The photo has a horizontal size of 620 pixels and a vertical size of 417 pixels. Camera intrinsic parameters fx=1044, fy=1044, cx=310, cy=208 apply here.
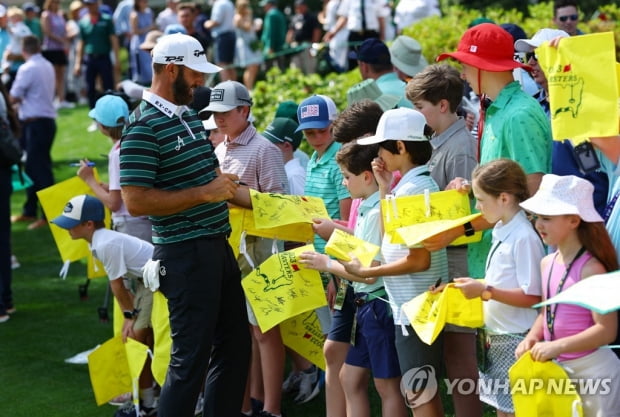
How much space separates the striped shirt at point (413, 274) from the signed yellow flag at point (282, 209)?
0.74 metres

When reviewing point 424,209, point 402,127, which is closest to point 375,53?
point 402,127

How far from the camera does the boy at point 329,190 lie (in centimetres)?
598

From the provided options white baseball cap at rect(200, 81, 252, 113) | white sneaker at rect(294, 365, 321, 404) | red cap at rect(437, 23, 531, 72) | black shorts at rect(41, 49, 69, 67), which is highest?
red cap at rect(437, 23, 531, 72)

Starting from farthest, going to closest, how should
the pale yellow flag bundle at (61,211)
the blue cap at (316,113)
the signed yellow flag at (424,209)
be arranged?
1. the pale yellow flag bundle at (61,211)
2. the blue cap at (316,113)
3. the signed yellow flag at (424,209)

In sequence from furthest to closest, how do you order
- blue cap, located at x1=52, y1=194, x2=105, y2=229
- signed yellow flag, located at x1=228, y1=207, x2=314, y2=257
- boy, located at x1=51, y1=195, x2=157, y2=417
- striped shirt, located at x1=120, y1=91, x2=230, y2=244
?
1. blue cap, located at x1=52, y1=194, x2=105, y2=229
2. boy, located at x1=51, y1=195, x2=157, y2=417
3. signed yellow flag, located at x1=228, y1=207, x2=314, y2=257
4. striped shirt, located at x1=120, y1=91, x2=230, y2=244

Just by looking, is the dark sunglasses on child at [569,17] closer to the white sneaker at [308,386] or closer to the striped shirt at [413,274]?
the white sneaker at [308,386]

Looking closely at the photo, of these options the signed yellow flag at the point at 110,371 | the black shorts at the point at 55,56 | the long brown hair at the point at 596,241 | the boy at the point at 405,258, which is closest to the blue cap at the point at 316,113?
the boy at the point at 405,258

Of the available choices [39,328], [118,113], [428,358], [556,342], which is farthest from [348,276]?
[39,328]

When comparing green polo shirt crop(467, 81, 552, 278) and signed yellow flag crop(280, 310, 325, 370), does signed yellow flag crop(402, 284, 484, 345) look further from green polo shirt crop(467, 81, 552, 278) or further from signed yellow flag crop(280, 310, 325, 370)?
signed yellow flag crop(280, 310, 325, 370)

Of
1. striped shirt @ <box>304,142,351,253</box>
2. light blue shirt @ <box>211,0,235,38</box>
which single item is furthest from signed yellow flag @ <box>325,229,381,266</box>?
light blue shirt @ <box>211,0,235,38</box>

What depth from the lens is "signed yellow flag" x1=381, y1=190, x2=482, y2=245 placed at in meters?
5.07

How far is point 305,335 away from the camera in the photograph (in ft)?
21.9

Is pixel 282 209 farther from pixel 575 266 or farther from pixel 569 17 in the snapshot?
pixel 569 17

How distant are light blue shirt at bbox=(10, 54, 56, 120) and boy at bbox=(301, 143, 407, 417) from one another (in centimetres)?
801
